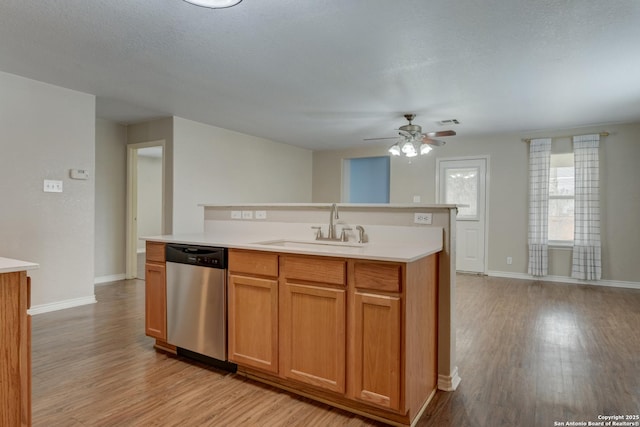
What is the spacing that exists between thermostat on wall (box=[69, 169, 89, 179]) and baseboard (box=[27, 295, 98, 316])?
4.42 feet

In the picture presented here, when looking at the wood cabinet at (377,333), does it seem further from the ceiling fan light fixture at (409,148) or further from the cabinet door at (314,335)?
the ceiling fan light fixture at (409,148)

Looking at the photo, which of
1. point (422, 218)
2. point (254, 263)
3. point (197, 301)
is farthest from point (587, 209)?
point (197, 301)

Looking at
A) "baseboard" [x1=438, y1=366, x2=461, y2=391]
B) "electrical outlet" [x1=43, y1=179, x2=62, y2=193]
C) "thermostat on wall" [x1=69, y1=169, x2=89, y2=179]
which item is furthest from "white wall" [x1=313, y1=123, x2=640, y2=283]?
"electrical outlet" [x1=43, y1=179, x2=62, y2=193]

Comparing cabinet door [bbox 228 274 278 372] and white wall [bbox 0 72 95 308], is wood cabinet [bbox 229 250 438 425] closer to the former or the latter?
cabinet door [bbox 228 274 278 372]

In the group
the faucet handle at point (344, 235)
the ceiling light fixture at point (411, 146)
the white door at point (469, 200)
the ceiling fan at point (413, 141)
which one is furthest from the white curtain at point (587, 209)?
the faucet handle at point (344, 235)

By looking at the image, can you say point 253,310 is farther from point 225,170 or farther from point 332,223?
point 225,170

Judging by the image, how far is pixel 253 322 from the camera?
7.66ft

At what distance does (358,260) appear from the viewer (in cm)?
193

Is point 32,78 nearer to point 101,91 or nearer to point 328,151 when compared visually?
point 101,91

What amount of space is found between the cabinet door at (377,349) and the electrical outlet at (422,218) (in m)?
0.73

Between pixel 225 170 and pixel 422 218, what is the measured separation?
4.19 meters

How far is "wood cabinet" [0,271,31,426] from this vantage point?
1469 mm

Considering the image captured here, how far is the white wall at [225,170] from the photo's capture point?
203 inches

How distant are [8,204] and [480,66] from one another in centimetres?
453
